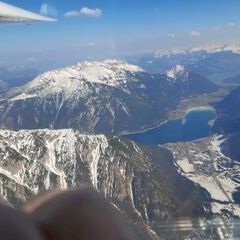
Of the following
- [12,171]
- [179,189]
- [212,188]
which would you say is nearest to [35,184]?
[12,171]

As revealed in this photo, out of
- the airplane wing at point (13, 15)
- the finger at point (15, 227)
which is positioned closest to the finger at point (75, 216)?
the finger at point (15, 227)

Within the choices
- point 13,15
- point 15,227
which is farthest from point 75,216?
point 13,15

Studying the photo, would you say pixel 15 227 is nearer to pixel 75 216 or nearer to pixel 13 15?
pixel 75 216

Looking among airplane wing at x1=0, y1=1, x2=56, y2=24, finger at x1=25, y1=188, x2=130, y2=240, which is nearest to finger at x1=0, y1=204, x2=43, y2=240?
finger at x1=25, y1=188, x2=130, y2=240

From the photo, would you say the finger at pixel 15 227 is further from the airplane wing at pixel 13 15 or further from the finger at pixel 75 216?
the airplane wing at pixel 13 15

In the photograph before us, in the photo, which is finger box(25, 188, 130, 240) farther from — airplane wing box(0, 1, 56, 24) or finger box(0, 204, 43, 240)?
airplane wing box(0, 1, 56, 24)

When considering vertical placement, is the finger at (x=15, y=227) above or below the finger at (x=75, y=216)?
above
